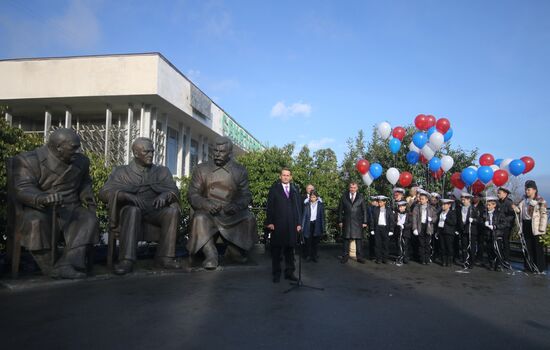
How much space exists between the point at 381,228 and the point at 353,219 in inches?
27.4

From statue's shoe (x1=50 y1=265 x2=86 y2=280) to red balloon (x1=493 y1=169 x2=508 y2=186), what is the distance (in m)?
10.8

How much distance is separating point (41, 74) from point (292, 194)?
1549 centimetres

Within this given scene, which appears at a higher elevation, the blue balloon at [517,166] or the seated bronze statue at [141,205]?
the blue balloon at [517,166]

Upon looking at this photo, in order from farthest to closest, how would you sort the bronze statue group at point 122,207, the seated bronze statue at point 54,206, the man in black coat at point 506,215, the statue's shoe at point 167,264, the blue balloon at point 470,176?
the blue balloon at point 470,176, the man in black coat at point 506,215, the statue's shoe at point 167,264, the bronze statue group at point 122,207, the seated bronze statue at point 54,206

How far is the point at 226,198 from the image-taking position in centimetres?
711

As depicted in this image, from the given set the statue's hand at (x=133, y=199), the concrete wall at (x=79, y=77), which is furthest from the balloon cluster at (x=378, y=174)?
the concrete wall at (x=79, y=77)

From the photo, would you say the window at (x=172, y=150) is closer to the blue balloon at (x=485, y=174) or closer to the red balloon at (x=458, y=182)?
the red balloon at (x=458, y=182)

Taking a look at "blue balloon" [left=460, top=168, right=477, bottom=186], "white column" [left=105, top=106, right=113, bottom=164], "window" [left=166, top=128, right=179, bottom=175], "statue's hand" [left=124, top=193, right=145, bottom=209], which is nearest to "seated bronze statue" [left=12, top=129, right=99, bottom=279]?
"statue's hand" [left=124, top=193, right=145, bottom=209]

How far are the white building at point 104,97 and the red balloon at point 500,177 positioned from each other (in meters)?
9.42

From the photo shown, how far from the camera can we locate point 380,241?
8.93 metres

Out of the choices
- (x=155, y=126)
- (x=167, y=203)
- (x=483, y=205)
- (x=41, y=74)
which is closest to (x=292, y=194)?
(x=167, y=203)

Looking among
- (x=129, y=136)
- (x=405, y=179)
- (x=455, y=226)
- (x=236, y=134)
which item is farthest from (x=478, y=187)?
(x=236, y=134)

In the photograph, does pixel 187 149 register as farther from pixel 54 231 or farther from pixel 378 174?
pixel 54 231

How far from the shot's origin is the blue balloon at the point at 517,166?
11.2 metres
